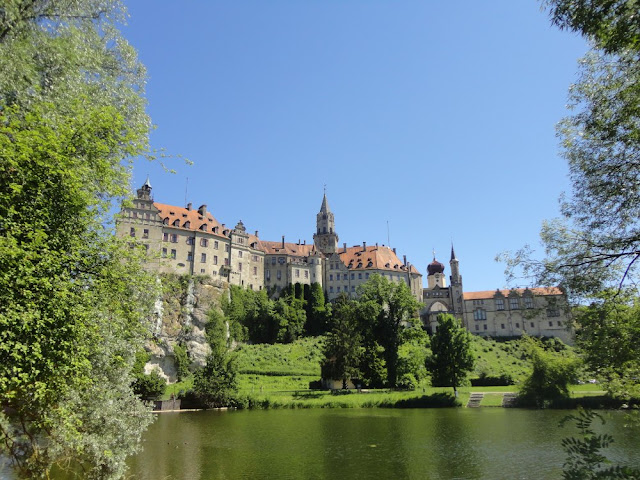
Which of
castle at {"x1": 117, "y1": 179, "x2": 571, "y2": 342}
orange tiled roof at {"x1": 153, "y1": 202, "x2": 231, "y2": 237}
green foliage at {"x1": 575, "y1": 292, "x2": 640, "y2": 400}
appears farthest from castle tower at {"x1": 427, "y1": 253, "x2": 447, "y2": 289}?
green foliage at {"x1": 575, "y1": 292, "x2": 640, "y2": 400}

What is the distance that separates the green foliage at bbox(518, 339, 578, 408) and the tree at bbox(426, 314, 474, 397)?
6.05 m

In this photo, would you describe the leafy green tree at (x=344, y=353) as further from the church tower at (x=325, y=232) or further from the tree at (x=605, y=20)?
the church tower at (x=325, y=232)

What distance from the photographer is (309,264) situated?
87562 mm

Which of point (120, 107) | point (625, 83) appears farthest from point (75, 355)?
point (625, 83)

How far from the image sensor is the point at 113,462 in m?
12.7

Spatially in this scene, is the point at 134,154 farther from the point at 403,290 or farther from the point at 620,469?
the point at 403,290

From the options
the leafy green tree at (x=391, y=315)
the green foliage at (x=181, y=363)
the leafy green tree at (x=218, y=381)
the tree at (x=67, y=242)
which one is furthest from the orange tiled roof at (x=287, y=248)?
the tree at (x=67, y=242)

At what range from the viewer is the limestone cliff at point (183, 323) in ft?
180

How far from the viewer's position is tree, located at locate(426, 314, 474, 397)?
45.5 meters

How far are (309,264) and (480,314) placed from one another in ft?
132

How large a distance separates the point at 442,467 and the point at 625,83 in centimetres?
1485

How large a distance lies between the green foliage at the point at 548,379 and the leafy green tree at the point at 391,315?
12230 millimetres

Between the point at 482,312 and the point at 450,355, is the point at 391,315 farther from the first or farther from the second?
the point at 482,312

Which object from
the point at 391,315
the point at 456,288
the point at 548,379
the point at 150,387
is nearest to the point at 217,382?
the point at 150,387
